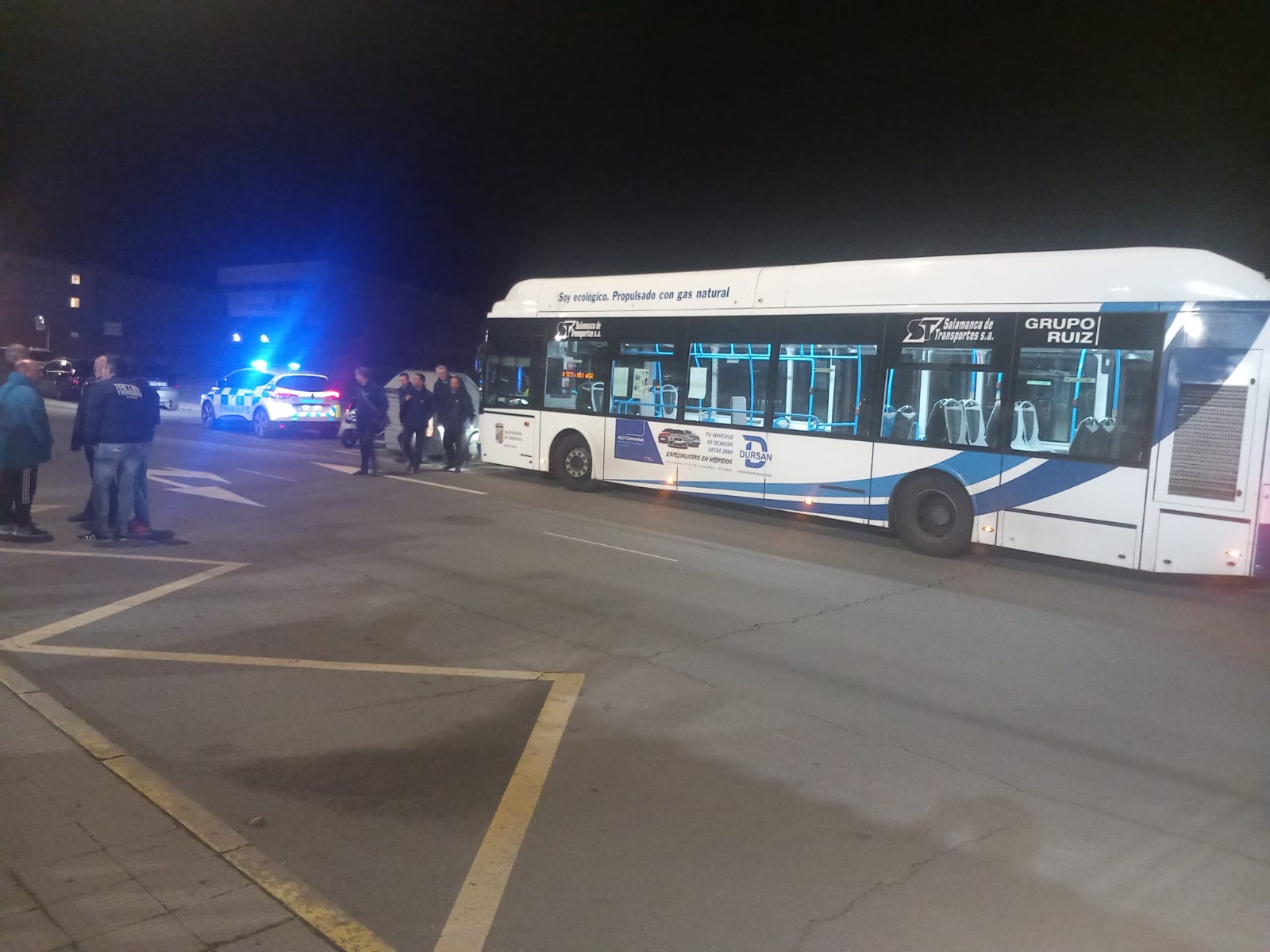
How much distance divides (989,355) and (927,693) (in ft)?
19.1

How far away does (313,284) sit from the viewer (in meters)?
65.1

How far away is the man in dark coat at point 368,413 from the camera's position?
1622cm

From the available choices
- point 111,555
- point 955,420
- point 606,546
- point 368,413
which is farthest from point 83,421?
point 955,420

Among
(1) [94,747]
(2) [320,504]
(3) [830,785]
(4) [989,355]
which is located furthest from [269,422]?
(3) [830,785]

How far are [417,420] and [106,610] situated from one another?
32.8ft

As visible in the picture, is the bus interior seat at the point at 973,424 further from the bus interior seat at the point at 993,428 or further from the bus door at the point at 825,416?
the bus door at the point at 825,416

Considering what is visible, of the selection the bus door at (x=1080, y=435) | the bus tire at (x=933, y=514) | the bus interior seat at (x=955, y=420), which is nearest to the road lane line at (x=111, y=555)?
the bus tire at (x=933, y=514)

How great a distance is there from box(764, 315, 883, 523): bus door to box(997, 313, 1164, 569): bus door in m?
1.83

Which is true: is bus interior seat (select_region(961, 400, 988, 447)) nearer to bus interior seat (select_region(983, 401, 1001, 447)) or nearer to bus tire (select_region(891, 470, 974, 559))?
bus interior seat (select_region(983, 401, 1001, 447))

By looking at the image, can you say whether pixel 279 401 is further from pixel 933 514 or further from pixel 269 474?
pixel 933 514

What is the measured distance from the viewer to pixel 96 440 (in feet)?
31.8

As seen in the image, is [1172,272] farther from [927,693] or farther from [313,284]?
[313,284]

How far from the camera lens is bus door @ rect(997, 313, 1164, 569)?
995 cm

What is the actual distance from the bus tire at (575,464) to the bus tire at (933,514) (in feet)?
18.2
